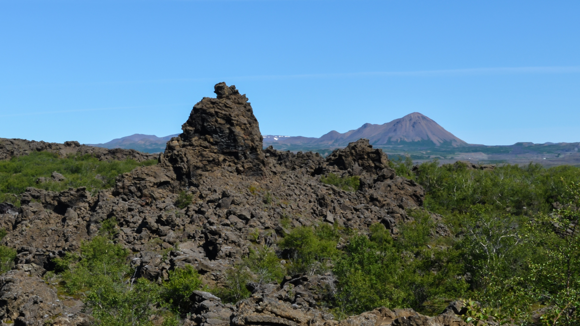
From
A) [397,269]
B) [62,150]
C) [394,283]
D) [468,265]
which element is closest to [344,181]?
[468,265]

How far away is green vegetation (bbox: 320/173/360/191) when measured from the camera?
89.4 metres

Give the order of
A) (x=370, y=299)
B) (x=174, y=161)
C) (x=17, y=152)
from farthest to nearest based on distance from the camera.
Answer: (x=17, y=152)
(x=174, y=161)
(x=370, y=299)

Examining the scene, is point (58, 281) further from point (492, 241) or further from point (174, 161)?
point (492, 241)

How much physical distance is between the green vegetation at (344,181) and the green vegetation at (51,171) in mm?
40453

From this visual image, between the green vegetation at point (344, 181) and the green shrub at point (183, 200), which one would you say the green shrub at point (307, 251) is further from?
the green vegetation at point (344, 181)

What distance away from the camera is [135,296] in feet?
102

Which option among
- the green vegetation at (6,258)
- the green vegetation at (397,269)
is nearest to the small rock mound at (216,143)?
the green vegetation at (397,269)

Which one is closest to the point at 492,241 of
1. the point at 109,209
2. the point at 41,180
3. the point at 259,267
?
the point at 259,267

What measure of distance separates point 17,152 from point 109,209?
107m

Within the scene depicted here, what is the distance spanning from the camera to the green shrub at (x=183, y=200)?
6197 cm

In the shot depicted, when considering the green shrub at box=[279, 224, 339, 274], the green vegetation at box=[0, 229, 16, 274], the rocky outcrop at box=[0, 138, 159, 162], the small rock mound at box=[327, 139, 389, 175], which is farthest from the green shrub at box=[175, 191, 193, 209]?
the rocky outcrop at box=[0, 138, 159, 162]

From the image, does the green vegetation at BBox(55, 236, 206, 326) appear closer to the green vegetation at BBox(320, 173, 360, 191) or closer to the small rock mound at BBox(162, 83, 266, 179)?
the small rock mound at BBox(162, 83, 266, 179)

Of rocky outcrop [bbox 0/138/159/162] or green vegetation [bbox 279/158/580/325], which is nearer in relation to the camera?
green vegetation [bbox 279/158/580/325]

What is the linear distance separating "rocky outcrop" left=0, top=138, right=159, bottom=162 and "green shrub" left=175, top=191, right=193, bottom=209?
86072 mm
